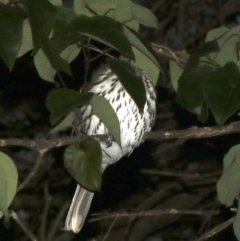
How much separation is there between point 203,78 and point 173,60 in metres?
0.41

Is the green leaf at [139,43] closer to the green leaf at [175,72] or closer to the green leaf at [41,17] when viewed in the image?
the green leaf at [41,17]

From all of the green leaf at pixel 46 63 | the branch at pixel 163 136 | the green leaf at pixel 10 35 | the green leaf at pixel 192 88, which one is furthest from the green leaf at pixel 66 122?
the green leaf at pixel 10 35

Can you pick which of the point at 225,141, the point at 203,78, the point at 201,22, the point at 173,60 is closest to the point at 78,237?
the point at 225,141

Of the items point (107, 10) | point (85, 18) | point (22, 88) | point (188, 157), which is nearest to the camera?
point (85, 18)

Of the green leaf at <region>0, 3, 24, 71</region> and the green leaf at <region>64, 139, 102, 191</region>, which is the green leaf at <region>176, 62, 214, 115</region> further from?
the green leaf at <region>0, 3, 24, 71</region>

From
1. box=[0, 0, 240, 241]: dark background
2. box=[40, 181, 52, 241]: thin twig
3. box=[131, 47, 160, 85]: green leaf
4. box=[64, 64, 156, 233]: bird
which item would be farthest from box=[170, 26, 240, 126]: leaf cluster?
box=[40, 181, 52, 241]: thin twig

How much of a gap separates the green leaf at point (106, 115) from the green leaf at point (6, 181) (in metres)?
0.19

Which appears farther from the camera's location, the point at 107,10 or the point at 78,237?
the point at 78,237

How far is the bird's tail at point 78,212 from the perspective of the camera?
2.36 meters

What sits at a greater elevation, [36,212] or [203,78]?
[203,78]

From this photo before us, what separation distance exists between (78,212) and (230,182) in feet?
3.41

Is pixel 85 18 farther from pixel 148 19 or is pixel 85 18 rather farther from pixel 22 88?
pixel 22 88

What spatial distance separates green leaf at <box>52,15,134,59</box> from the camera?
1.01 meters

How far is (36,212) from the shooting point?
13.7ft
